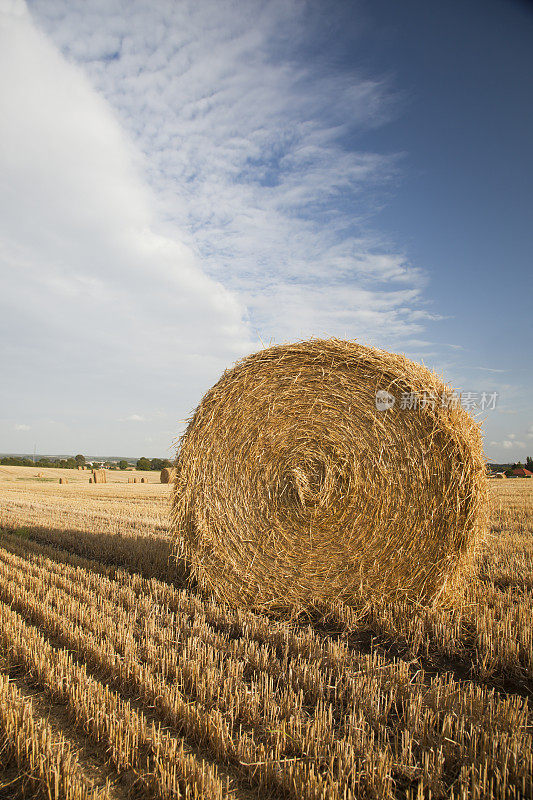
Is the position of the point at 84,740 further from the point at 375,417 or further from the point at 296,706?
the point at 375,417

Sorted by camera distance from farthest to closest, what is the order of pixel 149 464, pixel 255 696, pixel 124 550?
pixel 149 464 → pixel 124 550 → pixel 255 696

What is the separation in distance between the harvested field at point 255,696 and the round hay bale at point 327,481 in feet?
1.08

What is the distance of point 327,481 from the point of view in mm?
4383

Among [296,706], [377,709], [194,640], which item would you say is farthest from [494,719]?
[194,640]

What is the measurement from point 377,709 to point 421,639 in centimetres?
114

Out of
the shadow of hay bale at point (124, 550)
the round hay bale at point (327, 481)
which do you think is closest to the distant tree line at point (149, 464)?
the shadow of hay bale at point (124, 550)

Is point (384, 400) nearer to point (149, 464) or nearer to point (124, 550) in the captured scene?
point (124, 550)

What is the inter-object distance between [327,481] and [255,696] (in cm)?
202

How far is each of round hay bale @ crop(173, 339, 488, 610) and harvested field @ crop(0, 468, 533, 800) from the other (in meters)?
0.33

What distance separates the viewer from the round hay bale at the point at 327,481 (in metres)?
4.18

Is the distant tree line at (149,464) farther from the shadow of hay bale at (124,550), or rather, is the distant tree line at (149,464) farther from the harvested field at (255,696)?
the harvested field at (255,696)

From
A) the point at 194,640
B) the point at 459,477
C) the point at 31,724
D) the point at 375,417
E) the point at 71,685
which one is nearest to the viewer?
the point at 31,724

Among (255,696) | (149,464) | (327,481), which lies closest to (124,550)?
(327,481)

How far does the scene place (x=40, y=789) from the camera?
2004mm
